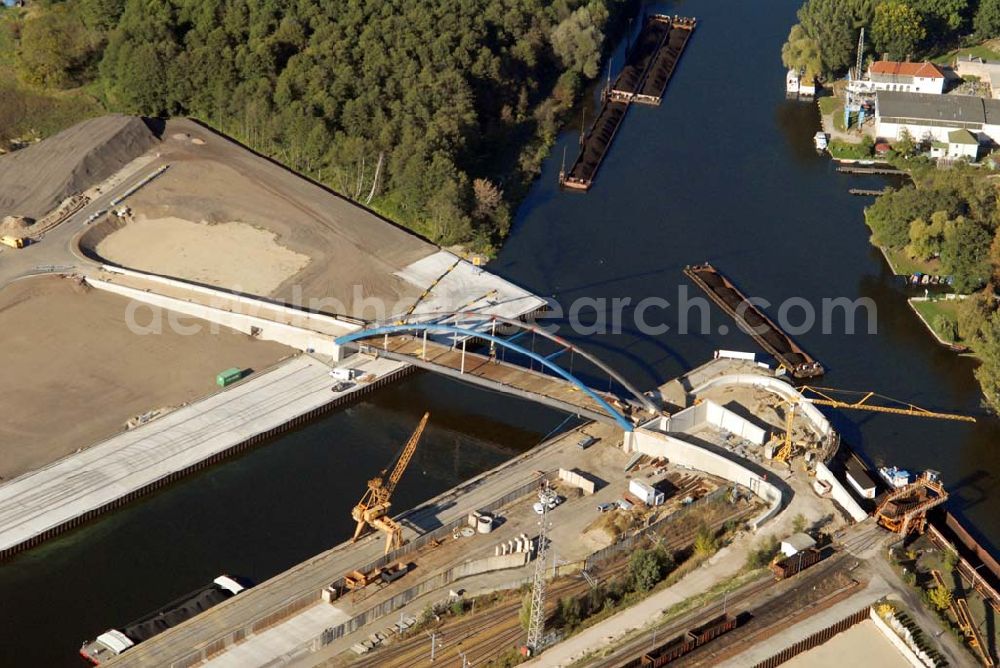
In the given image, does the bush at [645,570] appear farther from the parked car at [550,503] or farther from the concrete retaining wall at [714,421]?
the concrete retaining wall at [714,421]

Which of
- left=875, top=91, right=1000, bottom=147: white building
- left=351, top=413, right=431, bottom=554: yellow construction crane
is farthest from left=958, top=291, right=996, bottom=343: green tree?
left=351, top=413, right=431, bottom=554: yellow construction crane

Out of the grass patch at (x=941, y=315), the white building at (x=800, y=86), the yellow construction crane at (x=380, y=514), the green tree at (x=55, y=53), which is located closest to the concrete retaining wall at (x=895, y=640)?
the yellow construction crane at (x=380, y=514)

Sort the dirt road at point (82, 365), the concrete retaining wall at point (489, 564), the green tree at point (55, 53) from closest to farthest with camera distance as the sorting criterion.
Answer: the concrete retaining wall at point (489, 564), the dirt road at point (82, 365), the green tree at point (55, 53)

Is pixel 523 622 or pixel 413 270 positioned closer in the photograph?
pixel 523 622

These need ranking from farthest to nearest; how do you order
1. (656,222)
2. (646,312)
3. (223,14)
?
(223,14) < (656,222) < (646,312)

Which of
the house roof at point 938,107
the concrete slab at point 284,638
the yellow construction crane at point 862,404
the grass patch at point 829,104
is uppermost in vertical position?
the house roof at point 938,107

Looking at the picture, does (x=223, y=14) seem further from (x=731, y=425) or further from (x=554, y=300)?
(x=731, y=425)

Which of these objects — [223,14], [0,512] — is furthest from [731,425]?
[223,14]

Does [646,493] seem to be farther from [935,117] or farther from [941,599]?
[935,117]
